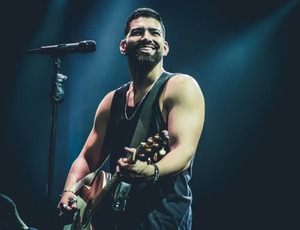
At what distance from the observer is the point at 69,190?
2.55 metres

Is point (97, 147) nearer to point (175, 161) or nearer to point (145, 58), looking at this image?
point (145, 58)

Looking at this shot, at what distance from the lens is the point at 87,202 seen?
2320 mm

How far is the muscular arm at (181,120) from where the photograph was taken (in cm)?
196

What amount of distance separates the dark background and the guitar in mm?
2479

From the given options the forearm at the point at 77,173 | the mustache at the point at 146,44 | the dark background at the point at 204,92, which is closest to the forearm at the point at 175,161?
the mustache at the point at 146,44

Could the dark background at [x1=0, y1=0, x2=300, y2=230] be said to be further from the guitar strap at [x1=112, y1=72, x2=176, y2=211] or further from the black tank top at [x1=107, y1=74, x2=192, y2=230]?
the black tank top at [x1=107, y1=74, x2=192, y2=230]

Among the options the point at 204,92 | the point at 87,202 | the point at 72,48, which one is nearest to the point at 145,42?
the point at 72,48

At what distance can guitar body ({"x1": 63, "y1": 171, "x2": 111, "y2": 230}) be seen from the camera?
2221 mm

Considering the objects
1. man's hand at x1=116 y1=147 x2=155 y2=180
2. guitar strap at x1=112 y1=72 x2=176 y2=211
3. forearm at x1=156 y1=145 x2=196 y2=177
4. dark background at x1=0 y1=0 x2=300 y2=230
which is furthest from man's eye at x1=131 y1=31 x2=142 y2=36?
dark background at x1=0 y1=0 x2=300 y2=230

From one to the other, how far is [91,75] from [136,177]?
3.61 meters

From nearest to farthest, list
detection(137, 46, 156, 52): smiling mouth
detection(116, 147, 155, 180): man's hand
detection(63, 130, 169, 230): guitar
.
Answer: detection(116, 147, 155, 180): man's hand
detection(63, 130, 169, 230): guitar
detection(137, 46, 156, 52): smiling mouth

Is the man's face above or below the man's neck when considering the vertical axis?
above

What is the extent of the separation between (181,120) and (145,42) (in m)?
0.71

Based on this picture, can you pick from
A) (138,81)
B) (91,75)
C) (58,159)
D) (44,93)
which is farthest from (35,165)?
(138,81)
